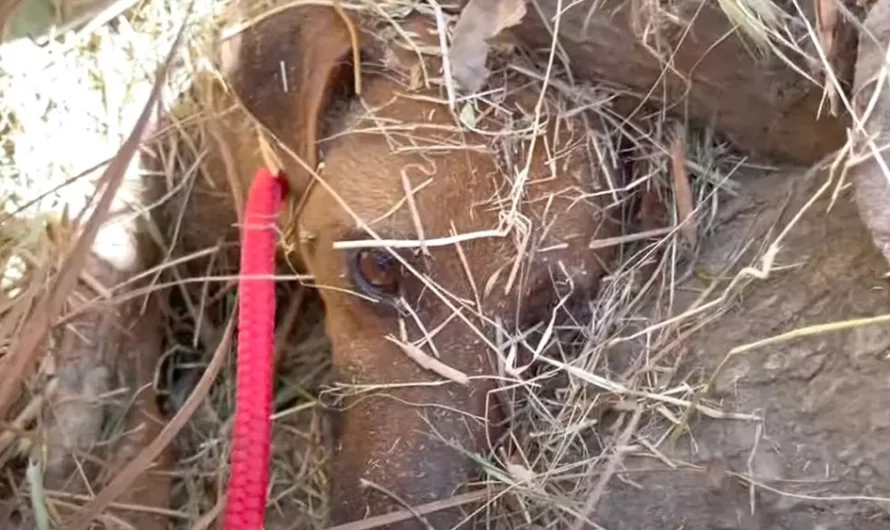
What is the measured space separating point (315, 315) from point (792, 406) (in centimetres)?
89

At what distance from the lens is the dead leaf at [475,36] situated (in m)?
1.77

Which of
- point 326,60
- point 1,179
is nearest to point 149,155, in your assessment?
point 1,179

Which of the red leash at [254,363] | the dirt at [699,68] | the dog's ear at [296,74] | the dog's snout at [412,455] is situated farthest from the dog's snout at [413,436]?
the dirt at [699,68]

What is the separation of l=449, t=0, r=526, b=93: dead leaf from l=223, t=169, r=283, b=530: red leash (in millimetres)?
338

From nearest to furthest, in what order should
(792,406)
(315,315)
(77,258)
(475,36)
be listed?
(77,258) → (792,406) → (475,36) → (315,315)

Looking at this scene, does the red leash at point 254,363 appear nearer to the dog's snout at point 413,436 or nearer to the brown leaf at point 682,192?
the dog's snout at point 413,436

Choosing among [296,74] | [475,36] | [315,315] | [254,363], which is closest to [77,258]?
[254,363]

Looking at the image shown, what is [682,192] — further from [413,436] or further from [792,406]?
[413,436]

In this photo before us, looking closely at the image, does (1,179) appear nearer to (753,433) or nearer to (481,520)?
(481,520)

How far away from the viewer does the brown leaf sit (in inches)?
73.0

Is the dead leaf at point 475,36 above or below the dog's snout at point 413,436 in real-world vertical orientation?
above

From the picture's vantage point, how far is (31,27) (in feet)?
7.56

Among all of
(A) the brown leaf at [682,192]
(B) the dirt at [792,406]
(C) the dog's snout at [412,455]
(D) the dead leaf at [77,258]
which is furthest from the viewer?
(A) the brown leaf at [682,192]

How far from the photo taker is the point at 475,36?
1776 millimetres
